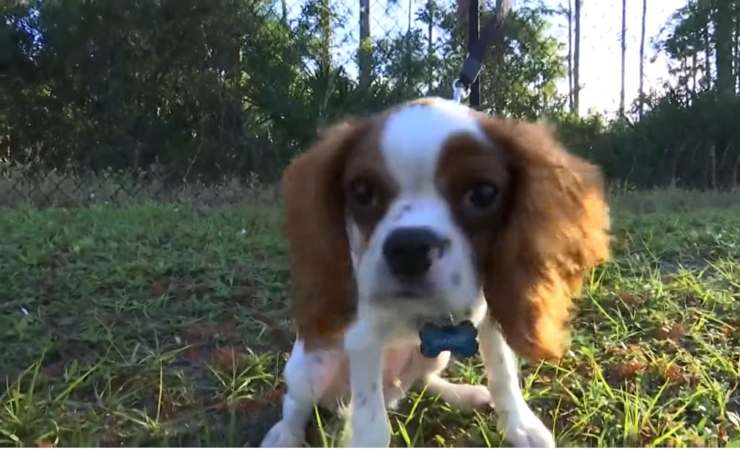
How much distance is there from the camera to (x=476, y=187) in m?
1.94

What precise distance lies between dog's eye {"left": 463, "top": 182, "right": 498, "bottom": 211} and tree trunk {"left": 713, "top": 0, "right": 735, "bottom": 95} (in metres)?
9.61

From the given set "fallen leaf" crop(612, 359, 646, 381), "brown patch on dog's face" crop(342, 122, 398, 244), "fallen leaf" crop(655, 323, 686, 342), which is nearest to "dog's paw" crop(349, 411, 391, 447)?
"brown patch on dog's face" crop(342, 122, 398, 244)

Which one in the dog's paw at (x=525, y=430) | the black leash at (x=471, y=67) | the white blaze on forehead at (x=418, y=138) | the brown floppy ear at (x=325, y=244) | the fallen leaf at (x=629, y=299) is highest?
the black leash at (x=471, y=67)

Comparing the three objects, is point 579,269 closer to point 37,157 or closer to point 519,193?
point 519,193

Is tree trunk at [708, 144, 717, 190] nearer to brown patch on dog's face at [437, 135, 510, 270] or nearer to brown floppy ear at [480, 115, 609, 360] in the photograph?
brown floppy ear at [480, 115, 609, 360]

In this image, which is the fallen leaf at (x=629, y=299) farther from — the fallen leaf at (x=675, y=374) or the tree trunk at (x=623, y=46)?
the tree trunk at (x=623, y=46)

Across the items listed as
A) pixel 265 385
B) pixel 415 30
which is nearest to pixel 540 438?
pixel 265 385

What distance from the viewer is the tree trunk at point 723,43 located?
10.7 m

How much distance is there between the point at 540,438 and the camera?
6.79 ft

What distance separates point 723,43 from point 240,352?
33.3 feet

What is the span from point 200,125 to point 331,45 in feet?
5.52

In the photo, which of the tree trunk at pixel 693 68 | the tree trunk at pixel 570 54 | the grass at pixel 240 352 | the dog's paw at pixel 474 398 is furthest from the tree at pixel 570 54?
the dog's paw at pixel 474 398

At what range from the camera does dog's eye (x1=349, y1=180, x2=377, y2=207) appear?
1968mm

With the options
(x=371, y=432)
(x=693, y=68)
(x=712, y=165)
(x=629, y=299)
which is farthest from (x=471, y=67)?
(x=693, y=68)
